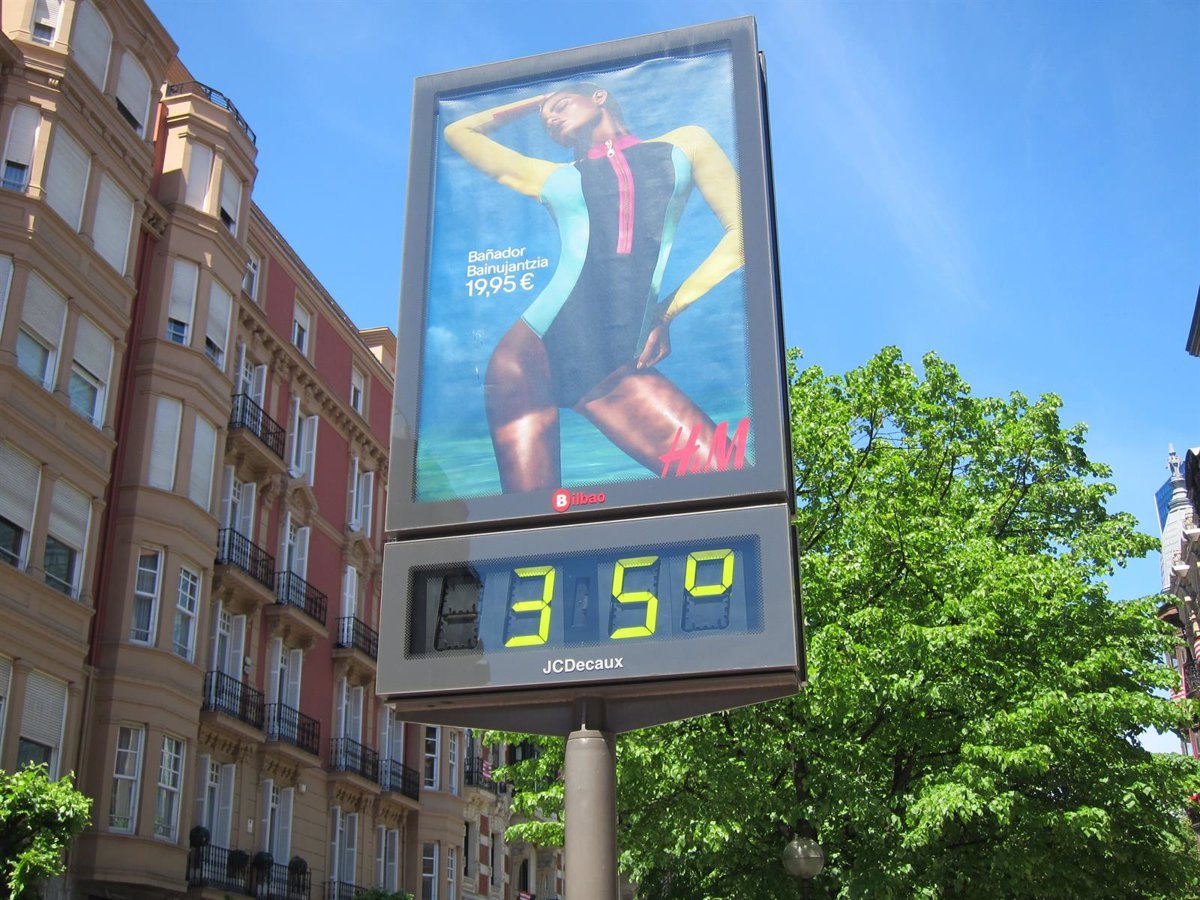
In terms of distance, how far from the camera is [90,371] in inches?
999

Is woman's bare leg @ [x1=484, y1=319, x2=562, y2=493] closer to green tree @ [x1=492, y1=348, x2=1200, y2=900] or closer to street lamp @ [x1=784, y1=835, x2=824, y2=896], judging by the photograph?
street lamp @ [x1=784, y1=835, x2=824, y2=896]

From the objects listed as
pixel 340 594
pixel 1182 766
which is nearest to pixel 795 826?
pixel 1182 766

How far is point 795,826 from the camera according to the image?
21.5 metres

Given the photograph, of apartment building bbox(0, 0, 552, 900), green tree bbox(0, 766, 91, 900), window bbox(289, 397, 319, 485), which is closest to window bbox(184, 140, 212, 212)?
apartment building bbox(0, 0, 552, 900)

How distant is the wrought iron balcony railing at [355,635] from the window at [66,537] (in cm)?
1332

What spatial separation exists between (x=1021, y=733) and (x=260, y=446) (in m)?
20.0

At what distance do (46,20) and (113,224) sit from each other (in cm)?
414

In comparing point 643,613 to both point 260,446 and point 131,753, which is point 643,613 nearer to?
point 131,753

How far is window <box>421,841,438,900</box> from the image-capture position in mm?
40719

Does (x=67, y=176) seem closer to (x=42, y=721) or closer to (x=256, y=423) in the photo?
(x=256, y=423)

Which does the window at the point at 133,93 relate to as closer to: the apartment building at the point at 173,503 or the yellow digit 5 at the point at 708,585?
A: the apartment building at the point at 173,503

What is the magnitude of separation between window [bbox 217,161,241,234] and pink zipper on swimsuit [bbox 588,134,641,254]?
20641 mm

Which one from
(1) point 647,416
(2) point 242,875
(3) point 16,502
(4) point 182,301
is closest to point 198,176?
(4) point 182,301

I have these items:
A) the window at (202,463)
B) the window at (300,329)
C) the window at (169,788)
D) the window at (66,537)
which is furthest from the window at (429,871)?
the window at (66,537)
